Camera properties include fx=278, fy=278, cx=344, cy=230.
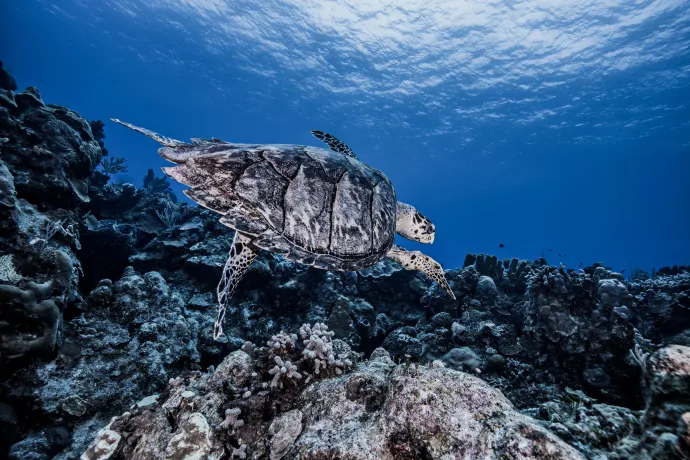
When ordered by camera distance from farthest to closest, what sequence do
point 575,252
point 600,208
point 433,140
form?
point 575,252, point 600,208, point 433,140

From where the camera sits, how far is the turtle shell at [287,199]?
3711 mm

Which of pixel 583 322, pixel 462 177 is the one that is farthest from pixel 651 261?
pixel 583 322

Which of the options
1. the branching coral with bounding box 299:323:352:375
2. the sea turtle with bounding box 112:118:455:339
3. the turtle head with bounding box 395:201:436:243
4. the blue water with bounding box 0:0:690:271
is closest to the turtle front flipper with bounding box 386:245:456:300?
the turtle head with bounding box 395:201:436:243

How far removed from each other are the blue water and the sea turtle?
2295 cm

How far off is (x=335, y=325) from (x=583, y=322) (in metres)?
4.90

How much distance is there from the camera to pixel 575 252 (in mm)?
144750

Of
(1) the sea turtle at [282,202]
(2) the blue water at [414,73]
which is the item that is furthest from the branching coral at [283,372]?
(2) the blue water at [414,73]

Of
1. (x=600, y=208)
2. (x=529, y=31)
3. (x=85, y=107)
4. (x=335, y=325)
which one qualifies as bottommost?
(x=335, y=325)

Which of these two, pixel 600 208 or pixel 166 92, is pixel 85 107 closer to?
pixel 166 92

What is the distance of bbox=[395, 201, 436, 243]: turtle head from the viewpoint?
5594mm

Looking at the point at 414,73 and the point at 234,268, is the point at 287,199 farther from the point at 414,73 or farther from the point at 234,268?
the point at 414,73

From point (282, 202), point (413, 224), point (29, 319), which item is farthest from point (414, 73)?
point (29, 319)

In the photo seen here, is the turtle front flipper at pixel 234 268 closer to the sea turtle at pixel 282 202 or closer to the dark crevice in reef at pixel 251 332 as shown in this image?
the sea turtle at pixel 282 202

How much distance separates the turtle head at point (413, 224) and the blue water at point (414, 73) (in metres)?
21.6
